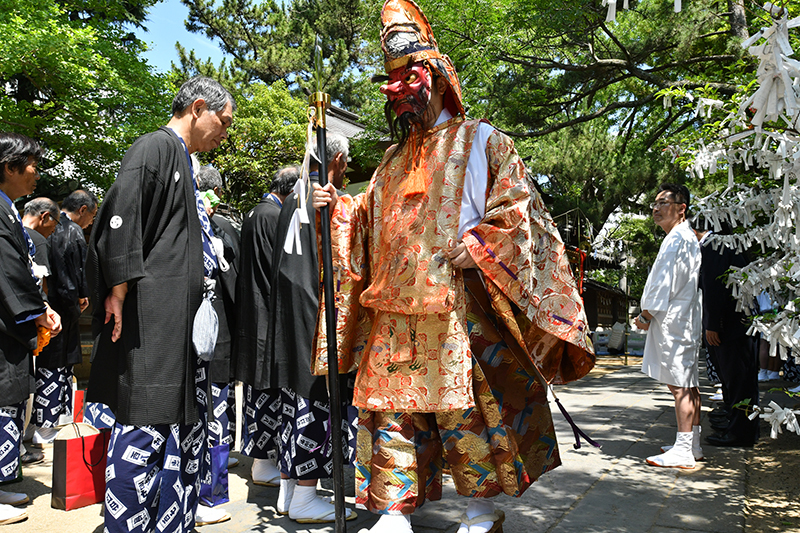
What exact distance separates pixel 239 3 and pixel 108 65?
15.6 m

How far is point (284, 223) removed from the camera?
3.38 metres

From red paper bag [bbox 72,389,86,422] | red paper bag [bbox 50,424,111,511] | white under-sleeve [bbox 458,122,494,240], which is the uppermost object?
white under-sleeve [bbox 458,122,494,240]

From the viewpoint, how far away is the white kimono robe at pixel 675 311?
412 cm

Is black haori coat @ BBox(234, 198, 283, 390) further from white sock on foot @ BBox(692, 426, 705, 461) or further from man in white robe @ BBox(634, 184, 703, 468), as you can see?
white sock on foot @ BBox(692, 426, 705, 461)

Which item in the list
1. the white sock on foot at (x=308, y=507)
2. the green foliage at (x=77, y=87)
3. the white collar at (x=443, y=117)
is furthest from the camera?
the green foliage at (x=77, y=87)

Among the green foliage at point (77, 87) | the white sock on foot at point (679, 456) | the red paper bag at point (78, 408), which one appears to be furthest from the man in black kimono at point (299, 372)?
the green foliage at point (77, 87)

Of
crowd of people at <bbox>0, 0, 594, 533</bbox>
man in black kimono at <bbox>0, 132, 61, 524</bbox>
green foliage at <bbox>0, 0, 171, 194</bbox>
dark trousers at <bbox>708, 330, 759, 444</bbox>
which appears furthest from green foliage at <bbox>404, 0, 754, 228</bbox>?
man in black kimono at <bbox>0, 132, 61, 524</bbox>

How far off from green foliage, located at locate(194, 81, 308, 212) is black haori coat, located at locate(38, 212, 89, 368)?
7.39m

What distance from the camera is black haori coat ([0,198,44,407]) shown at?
10.3 ft

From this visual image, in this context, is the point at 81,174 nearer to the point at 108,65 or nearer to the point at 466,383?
A: the point at 108,65

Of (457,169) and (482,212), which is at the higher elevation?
(457,169)

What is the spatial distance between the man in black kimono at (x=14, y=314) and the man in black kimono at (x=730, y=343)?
174 inches

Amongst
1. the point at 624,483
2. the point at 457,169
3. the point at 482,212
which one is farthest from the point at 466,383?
the point at 624,483

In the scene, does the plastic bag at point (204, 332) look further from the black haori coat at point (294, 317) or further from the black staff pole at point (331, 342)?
the black haori coat at point (294, 317)
